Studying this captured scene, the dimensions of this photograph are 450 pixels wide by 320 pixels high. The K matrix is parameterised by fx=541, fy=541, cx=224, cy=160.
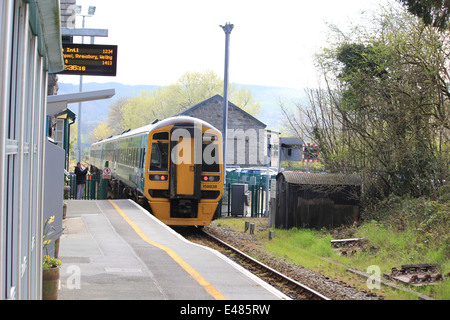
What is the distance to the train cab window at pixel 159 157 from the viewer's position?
15.3m

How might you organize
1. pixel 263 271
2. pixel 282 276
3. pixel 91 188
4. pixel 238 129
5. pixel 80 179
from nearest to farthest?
pixel 282 276, pixel 263 271, pixel 80 179, pixel 91 188, pixel 238 129

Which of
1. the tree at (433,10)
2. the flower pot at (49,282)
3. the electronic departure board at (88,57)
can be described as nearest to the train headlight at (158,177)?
the electronic departure board at (88,57)

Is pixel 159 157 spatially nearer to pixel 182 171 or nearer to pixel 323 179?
pixel 182 171

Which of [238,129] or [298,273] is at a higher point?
[238,129]

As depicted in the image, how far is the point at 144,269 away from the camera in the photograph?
8.15 meters

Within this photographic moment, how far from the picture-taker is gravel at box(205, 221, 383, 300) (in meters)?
8.86

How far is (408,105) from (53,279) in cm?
1084

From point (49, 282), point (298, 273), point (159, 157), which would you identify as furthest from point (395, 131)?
point (49, 282)

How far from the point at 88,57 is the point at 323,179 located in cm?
736

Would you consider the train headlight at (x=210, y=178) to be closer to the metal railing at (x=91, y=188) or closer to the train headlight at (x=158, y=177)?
the train headlight at (x=158, y=177)

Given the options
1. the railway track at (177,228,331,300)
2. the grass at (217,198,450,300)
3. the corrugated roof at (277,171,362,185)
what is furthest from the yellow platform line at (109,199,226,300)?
the corrugated roof at (277,171,362,185)

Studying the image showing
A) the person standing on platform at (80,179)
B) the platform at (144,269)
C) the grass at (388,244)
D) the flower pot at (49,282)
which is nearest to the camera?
the flower pot at (49,282)

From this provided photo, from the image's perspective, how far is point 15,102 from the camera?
3.30 meters

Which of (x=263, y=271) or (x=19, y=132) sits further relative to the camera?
(x=263, y=271)
